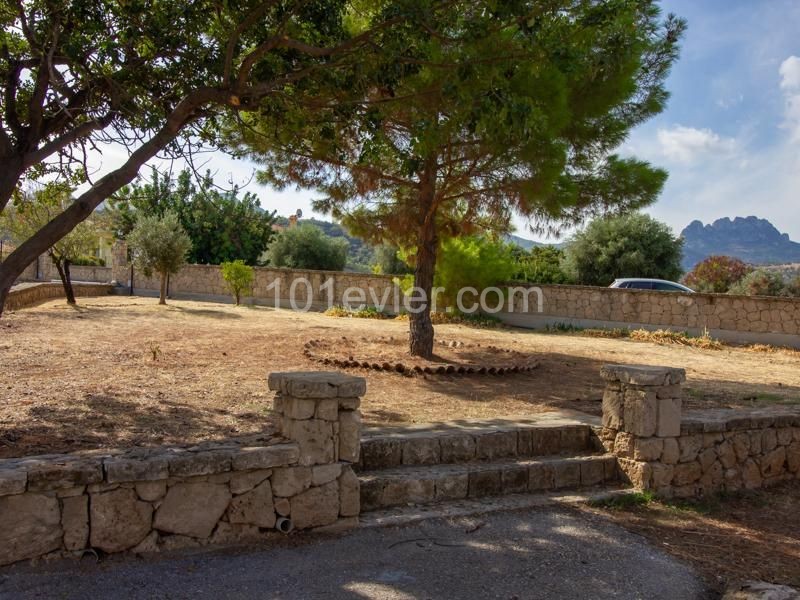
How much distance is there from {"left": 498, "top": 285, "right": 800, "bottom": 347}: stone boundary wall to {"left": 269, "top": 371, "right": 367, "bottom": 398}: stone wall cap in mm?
13371

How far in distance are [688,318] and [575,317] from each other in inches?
110

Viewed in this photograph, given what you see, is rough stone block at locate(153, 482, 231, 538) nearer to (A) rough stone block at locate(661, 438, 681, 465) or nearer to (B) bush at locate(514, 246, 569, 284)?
(A) rough stone block at locate(661, 438, 681, 465)

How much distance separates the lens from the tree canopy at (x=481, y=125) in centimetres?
614

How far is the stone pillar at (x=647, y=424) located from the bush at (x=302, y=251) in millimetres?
26568

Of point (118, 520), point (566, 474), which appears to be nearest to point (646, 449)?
point (566, 474)

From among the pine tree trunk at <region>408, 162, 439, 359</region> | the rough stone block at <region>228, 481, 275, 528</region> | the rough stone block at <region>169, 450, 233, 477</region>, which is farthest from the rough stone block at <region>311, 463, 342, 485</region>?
the pine tree trunk at <region>408, 162, 439, 359</region>

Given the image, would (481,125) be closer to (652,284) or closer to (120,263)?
(652,284)

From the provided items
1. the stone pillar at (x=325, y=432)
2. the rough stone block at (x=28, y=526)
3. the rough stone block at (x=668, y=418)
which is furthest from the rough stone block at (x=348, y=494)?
the rough stone block at (x=668, y=418)

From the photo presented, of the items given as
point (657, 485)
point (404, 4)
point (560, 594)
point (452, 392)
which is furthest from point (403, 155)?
point (560, 594)

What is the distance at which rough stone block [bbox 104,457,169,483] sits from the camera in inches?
148

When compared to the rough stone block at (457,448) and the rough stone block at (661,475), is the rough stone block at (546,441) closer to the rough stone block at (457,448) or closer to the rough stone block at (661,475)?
the rough stone block at (457,448)

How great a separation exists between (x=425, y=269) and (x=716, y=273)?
24.7 meters

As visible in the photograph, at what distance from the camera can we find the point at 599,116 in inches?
368

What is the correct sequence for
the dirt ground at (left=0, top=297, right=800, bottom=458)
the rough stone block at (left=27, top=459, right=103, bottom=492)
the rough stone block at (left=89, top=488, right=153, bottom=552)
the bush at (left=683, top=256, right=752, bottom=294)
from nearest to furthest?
1. the rough stone block at (left=27, top=459, right=103, bottom=492)
2. the rough stone block at (left=89, top=488, right=153, bottom=552)
3. the dirt ground at (left=0, top=297, right=800, bottom=458)
4. the bush at (left=683, top=256, right=752, bottom=294)
